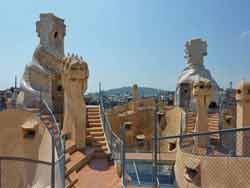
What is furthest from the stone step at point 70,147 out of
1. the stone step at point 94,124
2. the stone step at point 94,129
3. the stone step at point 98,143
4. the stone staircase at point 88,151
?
the stone step at point 94,124

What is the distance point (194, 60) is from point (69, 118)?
13.7 m

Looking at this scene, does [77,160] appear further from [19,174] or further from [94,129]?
[19,174]

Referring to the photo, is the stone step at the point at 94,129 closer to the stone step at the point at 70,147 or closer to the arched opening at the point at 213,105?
the stone step at the point at 70,147

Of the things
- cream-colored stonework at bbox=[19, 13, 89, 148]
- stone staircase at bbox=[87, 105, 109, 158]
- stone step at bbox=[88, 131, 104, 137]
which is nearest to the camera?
stone staircase at bbox=[87, 105, 109, 158]

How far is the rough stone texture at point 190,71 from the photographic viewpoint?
62.4ft

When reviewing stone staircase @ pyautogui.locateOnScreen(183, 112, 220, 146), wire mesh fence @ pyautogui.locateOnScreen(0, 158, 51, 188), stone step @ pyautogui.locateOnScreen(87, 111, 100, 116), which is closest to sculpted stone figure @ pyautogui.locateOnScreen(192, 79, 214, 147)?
stone staircase @ pyautogui.locateOnScreen(183, 112, 220, 146)

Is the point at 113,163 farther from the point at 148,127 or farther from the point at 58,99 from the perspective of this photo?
the point at 148,127

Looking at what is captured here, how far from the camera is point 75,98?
9.17m

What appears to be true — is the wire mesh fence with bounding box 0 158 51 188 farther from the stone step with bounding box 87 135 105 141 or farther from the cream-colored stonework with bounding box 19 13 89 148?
the stone step with bounding box 87 135 105 141

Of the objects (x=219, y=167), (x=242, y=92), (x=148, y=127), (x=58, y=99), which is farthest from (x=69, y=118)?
(x=148, y=127)

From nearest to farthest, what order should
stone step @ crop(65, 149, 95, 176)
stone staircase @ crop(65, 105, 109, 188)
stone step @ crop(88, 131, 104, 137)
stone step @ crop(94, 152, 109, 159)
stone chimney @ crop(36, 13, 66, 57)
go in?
stone staircase @ crop(65, 105, 109, 188) → stone step @ crop(65, 149, 95, 176) → stone step @ crop(94, 152, 109, 159) → stone step @ crop(88, 131, 104, 137) → stone chimney @ crop(36, 13, 66, 57)

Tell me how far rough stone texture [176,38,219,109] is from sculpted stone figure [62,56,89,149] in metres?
11.8

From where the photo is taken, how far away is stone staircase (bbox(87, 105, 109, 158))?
892 cm

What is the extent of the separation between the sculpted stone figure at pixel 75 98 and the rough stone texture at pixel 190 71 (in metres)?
11.8
